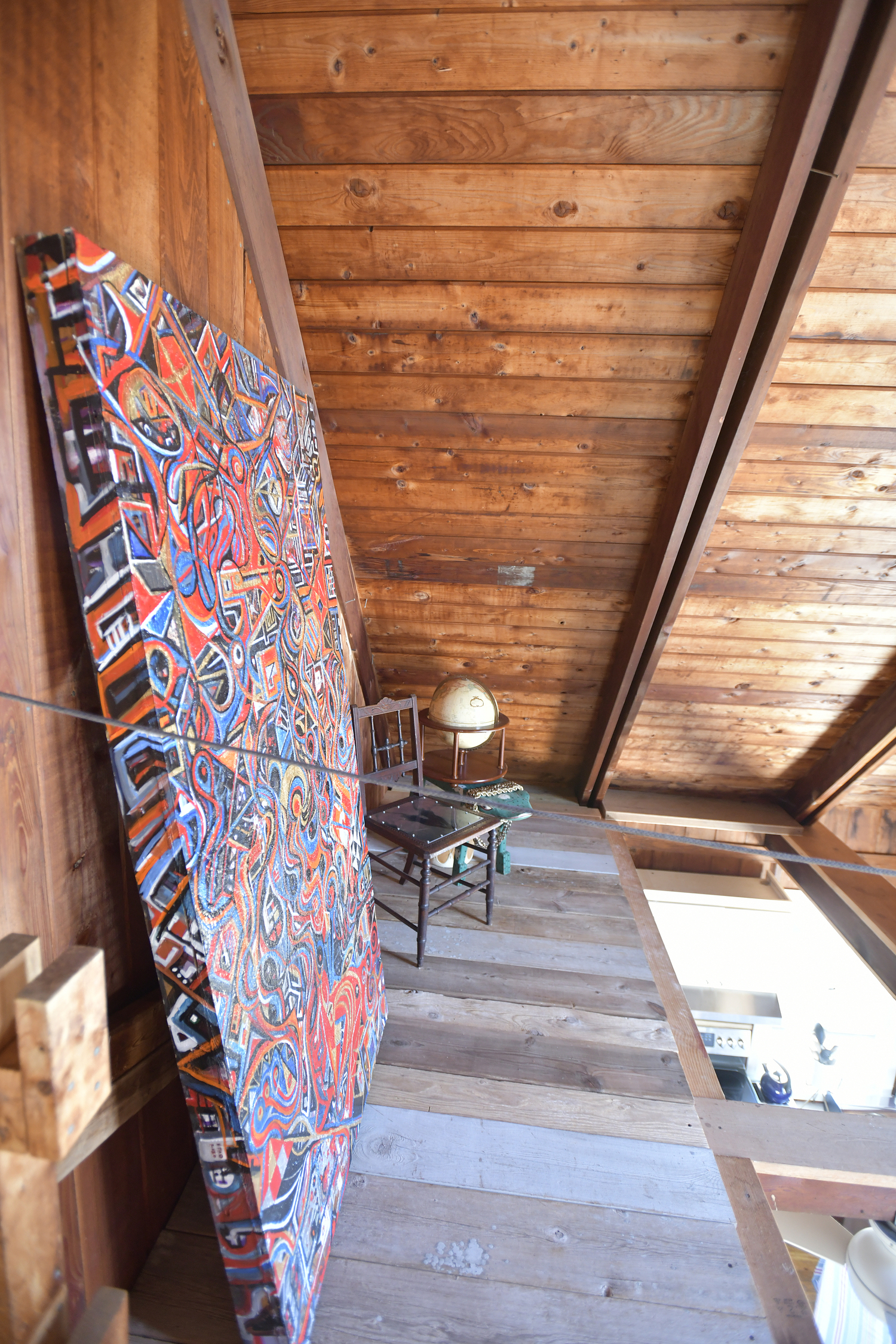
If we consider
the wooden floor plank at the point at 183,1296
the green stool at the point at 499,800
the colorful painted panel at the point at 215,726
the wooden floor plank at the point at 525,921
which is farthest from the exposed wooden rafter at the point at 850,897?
the wooden floor plank at the point at 183,1296

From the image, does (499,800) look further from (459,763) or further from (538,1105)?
(538,1105)

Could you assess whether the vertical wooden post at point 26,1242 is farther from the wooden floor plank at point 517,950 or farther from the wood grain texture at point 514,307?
the wood grain texture at point 514,307

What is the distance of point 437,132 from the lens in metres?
1.78

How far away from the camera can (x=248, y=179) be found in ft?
5.83

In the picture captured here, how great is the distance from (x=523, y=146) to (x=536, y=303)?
40 cm

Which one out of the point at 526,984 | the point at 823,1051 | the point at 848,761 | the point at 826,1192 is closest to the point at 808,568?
the point at 848,761

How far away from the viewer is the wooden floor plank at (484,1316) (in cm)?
139

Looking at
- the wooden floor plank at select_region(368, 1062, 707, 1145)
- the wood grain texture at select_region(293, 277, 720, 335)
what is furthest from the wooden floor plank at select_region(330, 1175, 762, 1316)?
the wood grain texture at select_region(293, 277, 720, 335)

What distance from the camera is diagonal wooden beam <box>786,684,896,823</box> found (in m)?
3.27

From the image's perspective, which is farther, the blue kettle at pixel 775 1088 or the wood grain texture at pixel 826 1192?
the blue kettle at pixel 775 1088

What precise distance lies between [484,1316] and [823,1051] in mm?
3908

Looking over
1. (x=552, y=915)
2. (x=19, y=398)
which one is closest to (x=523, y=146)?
(x=19, y=398)

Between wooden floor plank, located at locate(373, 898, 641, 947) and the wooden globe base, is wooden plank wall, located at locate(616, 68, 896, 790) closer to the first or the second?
the wooden globe base

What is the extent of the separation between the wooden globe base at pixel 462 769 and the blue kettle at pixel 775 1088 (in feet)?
8.24
